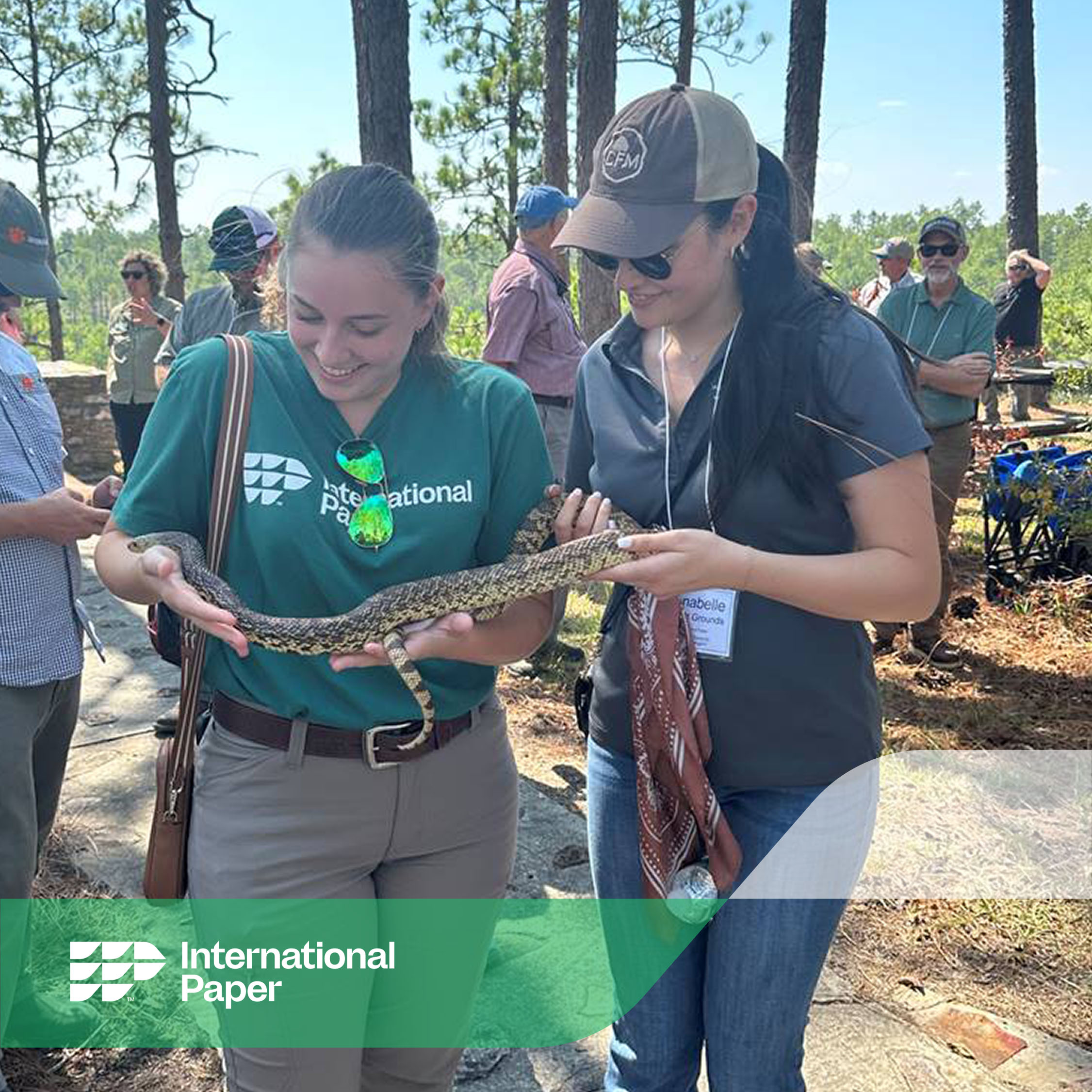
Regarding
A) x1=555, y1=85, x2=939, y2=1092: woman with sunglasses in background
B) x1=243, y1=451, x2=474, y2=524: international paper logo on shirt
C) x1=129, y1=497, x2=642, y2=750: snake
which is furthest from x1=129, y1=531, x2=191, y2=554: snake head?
x1=555, y1=85, x2=939, y2=1092: woman with sunglasses in background

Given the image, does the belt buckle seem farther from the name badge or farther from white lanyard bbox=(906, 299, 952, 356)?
white lanyard bbox=(906, 299, 952, 356)

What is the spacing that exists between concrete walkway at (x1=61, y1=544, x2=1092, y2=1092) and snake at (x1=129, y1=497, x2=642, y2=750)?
1713 mm

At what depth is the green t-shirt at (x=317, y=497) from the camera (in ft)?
6.91

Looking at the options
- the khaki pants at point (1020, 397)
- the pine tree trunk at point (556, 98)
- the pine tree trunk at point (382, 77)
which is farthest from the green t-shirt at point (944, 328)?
the pine tree trunk at point (556, 98)

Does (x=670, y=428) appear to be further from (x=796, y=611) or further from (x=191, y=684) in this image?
(x=191, y=684)

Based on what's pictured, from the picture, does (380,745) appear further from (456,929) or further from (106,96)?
(106,96)

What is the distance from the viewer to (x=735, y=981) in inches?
84.7

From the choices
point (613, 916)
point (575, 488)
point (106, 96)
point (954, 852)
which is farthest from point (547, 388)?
point (106, 96)

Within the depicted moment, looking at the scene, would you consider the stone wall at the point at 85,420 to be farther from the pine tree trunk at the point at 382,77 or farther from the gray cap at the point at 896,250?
the gray cap at the point at 896,250

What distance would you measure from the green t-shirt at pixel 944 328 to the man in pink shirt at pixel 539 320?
93.2 inches

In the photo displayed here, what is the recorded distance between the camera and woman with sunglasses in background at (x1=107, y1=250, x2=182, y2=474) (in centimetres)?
983

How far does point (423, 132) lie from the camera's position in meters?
25.4

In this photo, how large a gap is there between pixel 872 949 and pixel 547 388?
3.82 m
